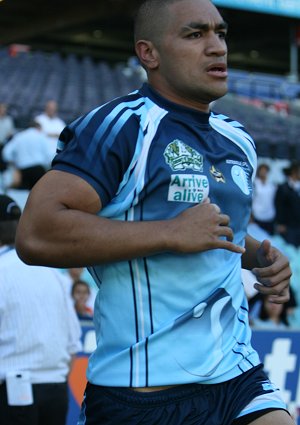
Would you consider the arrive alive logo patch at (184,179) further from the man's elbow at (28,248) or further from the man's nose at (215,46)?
the man's elbow at (28,248)

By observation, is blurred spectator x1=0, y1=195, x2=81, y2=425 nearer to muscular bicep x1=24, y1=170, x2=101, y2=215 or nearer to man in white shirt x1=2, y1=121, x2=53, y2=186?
muscular bicep x1=24, y1=170, x2=101, y2=215

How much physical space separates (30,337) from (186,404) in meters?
2.23

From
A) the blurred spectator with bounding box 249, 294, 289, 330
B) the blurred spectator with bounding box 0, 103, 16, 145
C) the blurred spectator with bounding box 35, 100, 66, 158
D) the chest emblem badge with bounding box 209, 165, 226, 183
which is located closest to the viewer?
the chest emblem badge with bounding box 209, 165, 226, 183

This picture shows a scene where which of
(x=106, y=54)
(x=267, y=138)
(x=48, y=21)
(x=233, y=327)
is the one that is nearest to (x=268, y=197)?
(x=267, y=138)

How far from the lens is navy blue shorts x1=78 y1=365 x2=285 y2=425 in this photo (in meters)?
2.46

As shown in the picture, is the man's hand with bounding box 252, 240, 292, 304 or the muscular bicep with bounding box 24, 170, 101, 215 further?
the man's hand with bounding box 252, 240, 292, 304

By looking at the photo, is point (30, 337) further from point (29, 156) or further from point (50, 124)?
point (50, 124)

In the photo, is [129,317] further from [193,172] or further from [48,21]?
[48,21]

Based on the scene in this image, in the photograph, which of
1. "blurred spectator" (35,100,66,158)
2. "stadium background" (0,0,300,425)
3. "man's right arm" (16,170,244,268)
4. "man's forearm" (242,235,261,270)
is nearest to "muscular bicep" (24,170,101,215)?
"man's right arm" (16,170,244,268)

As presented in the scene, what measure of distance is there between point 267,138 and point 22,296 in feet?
49.3

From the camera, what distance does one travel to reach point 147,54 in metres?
2.73

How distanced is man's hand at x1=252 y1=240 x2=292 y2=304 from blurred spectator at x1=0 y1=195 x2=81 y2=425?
2.11 metres

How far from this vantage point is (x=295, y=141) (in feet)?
65.0

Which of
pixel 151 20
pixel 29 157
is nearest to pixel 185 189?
pixel 151 20
